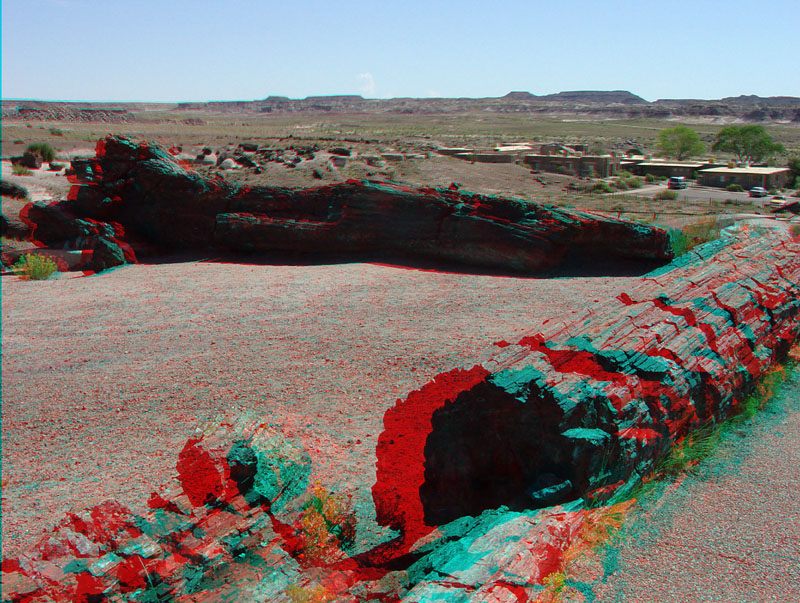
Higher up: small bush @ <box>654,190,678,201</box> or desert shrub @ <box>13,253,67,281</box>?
small bush @ <box>654,190,678,201</box>

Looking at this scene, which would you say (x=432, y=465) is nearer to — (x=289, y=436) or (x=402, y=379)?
(x=289, y=436)

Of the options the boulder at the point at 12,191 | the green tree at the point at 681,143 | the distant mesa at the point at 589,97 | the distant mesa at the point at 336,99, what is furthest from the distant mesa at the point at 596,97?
the boulder at the point at 12,191

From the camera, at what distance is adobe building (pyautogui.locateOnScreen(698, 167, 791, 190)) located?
2856 centimetres

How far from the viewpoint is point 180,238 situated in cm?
1442

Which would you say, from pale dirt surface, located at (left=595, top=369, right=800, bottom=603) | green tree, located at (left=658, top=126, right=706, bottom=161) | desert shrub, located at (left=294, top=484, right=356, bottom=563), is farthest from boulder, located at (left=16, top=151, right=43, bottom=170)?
green tree, located at (left=658, top=126, right=706, bottom=161)

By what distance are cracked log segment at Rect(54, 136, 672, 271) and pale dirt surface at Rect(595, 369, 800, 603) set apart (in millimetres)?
6667

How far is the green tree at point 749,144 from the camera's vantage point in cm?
3956

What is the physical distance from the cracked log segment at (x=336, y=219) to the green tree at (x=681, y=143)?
3935cm

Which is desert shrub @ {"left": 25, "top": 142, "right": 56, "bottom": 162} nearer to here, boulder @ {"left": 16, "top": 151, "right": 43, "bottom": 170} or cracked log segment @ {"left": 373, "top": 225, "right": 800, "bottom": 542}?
boulder @ {"left": 16, "top": 151, "right": 43, "bottom": 170}

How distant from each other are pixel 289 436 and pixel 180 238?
9.96 m

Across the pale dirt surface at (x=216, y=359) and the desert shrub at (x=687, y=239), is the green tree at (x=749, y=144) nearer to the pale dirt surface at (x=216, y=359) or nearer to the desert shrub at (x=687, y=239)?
the desert shrub at (x=687, y=239)

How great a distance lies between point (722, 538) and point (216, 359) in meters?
5.75

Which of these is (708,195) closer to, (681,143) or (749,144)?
(749,144)

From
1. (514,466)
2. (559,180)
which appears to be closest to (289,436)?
(514,466)
